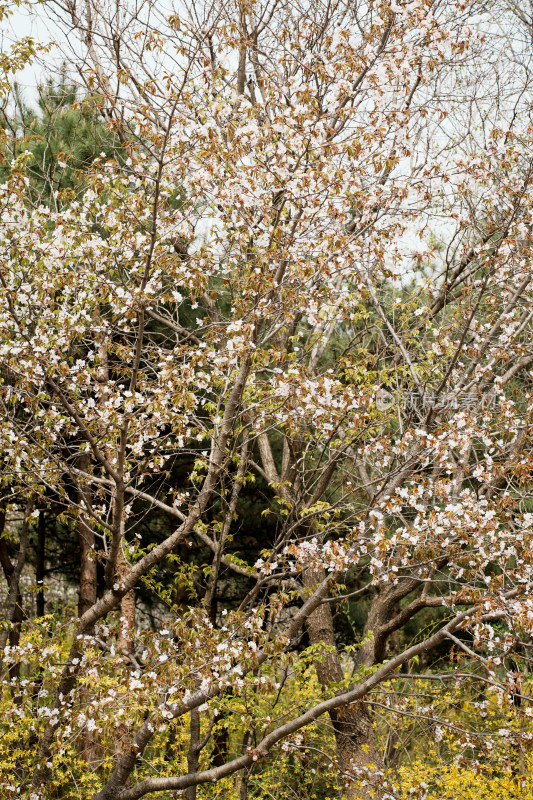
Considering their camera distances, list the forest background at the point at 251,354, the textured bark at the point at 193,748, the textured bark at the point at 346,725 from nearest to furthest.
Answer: the forest background at the point at 251,354 < the textured bark at the point at 193,748 < the textured bark at the point at 346,725

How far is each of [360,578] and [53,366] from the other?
21.0ft

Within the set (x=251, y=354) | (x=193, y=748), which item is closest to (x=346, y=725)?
(x=193, y=748)

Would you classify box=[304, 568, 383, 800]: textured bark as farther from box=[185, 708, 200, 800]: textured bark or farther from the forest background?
box=[185, 708, 200, 800]: textured bark

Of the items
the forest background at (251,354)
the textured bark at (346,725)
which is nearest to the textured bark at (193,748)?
the forest background at (251,354)

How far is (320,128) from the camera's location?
4164 mm

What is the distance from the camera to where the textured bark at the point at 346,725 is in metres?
6.08

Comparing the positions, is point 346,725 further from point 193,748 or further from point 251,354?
point 251,354

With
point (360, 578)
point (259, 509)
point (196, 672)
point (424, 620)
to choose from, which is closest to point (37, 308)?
point (196, 672)

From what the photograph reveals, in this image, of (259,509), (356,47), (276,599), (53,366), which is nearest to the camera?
(53,366)

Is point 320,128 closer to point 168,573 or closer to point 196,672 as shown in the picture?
point 196,672

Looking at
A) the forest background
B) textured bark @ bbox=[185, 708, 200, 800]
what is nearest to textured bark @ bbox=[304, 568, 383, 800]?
the forest background

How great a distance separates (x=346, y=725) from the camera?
21.1 ft

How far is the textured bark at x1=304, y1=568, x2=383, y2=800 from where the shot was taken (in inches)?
239

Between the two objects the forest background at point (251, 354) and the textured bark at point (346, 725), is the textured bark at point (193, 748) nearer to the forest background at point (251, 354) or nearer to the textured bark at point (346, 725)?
the forest background at point (251, 354)
